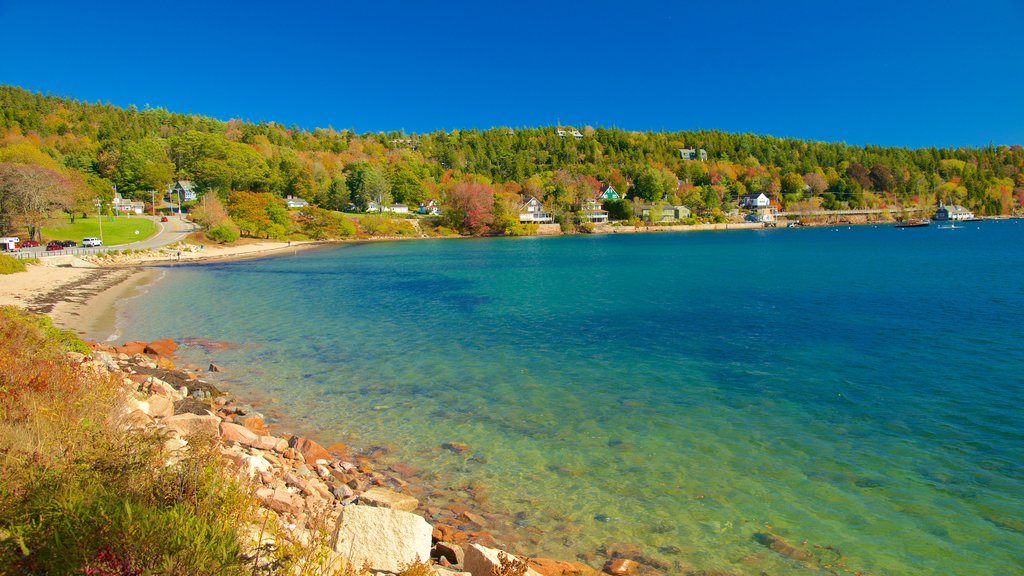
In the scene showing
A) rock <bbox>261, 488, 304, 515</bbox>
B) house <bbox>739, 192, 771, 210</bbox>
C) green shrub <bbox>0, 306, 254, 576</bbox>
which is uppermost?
house <bbox>739, 192, 771, 210</bbox>

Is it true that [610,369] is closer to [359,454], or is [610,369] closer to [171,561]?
[359,454]

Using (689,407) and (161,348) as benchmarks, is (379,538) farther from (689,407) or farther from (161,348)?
(161,348)

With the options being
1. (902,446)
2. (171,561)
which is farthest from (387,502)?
(902,446)

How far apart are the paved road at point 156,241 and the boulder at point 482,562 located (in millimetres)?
57675

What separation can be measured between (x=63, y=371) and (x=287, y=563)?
294 inches

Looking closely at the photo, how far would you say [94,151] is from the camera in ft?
415

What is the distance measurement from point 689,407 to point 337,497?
8955mm

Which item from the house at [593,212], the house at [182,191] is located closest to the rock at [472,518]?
the house at [182,191]

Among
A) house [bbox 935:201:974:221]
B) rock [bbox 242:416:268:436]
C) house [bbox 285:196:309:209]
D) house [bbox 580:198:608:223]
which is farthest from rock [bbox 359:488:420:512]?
house [bbox 935:201:974:221]

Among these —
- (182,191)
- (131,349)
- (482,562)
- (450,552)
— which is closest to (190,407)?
(450,552)

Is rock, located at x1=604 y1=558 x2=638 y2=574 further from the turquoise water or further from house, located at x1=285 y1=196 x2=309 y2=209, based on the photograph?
house, located at x1=285 y1=196 x2=309 y2=209

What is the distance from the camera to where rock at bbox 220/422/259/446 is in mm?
10528

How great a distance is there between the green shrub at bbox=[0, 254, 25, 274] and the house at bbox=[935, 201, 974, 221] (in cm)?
22043

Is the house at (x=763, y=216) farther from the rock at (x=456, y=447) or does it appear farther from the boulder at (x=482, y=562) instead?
the boulder at (x=482, y=562)
